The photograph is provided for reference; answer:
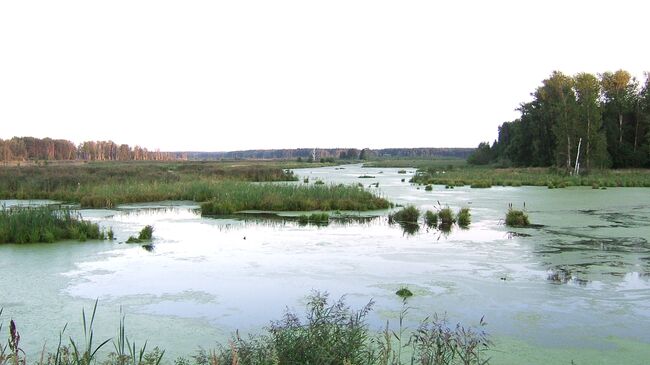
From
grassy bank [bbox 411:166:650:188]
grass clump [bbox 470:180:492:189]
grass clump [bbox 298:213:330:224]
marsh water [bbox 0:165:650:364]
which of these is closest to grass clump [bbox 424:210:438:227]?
marsh water [bbox 0:165:650:364]

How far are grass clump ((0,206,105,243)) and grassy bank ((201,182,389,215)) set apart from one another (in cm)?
553

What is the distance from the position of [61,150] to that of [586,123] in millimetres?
89837

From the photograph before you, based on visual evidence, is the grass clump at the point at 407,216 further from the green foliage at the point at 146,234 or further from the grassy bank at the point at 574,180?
the grassy bank at the point at 574,180

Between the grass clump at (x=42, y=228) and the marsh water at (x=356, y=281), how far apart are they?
459 millimetres

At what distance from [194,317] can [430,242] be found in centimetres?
671

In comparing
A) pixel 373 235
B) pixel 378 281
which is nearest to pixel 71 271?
pixel 378 281

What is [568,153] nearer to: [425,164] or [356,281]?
[356,281]

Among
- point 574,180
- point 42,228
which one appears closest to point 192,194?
point 42,228

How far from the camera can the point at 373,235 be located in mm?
12758

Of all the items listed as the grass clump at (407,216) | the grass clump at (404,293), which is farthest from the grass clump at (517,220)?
the grass clump at (404,293)

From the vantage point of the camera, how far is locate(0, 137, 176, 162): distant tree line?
8136 centimetres

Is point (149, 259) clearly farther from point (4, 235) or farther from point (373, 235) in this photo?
point (373, 235)

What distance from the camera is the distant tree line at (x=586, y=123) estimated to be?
34438mm

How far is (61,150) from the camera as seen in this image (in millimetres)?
98000
